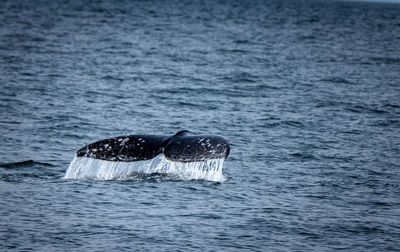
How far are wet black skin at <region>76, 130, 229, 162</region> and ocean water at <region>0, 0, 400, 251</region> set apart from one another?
94cm

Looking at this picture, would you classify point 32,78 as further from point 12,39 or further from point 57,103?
point 12,39

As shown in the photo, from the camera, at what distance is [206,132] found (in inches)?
688

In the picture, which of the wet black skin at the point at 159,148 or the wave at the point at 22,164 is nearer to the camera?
the wet black skin at the point at 159,148

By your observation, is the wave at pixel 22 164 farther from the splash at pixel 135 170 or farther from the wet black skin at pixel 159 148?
the wet black skin at pixel 159 148

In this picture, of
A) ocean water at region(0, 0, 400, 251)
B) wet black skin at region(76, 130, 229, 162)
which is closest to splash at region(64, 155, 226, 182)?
ocean water at region(0, 0, 400, 251)

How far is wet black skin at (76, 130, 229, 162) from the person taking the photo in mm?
9961

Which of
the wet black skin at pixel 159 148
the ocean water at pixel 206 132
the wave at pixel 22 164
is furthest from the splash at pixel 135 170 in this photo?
the wet black skin at pixel 159 148

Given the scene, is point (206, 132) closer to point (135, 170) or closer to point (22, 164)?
point (135, 170)

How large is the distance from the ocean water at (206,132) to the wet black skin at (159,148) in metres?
0.94

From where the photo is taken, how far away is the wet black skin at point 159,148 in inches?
392

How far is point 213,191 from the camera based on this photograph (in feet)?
37.7

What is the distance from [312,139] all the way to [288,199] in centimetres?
591

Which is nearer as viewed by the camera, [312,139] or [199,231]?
[199,231]

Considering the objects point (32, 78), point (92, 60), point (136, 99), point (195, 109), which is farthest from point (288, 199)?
point (92, 60)
